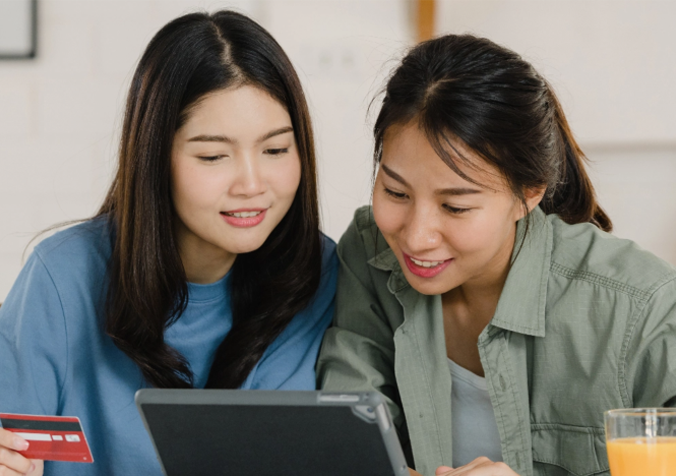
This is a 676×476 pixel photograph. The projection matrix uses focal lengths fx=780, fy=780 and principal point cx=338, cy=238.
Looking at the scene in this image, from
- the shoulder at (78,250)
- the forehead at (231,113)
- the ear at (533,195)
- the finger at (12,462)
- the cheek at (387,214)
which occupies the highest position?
the forehead at (231,113)

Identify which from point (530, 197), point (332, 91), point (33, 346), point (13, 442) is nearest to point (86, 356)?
point (33, 346)

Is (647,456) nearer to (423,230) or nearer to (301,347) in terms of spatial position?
(423,230)

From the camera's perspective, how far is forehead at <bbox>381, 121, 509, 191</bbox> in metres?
1.08

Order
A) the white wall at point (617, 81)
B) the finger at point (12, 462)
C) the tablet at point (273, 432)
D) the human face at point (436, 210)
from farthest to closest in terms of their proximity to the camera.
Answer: the white wall at point (617, 81)
the human face at point (436, 210)
the finger at point (12, 462)
the tablet at point (273, 432)

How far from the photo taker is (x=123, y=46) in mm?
2246

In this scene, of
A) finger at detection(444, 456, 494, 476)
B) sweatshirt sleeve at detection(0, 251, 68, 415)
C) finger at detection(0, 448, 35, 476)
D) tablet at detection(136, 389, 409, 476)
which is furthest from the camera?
sweatshirt sleeve at detection(0, 251, 68, 415)

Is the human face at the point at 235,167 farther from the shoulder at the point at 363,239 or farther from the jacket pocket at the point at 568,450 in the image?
the jacket pocket at the point at 568,450

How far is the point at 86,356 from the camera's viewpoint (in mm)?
1274

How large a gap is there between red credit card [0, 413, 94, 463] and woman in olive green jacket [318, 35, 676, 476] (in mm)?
464

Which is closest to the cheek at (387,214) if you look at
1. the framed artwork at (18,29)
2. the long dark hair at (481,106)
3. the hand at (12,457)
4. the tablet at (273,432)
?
the long dark hair at (481,106)

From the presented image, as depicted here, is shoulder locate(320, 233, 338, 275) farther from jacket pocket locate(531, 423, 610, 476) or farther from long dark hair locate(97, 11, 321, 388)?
jacket pocket locate(531, 423, 610, 476)

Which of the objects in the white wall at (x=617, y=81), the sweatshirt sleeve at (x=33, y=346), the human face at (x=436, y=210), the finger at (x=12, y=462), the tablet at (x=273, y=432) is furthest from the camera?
the white wall at (x=617, y=81)

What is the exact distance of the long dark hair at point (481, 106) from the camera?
1.10 m

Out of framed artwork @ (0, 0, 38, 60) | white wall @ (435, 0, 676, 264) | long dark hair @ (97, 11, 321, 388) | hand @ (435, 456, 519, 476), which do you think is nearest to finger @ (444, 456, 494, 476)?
hand @ (435, 456, 519, 476)
